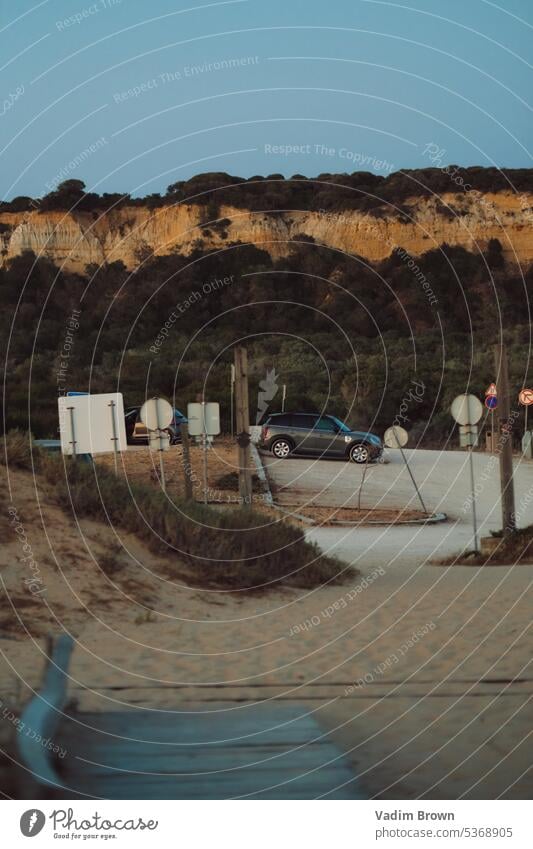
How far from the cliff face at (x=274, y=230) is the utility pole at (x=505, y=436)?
5565 centimetres

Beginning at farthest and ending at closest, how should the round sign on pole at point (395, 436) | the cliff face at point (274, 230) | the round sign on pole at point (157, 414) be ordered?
the cliff face at point (274, 230)
the round sign on pole at point (395, 436)
the round sign on pole at point (157, 414)

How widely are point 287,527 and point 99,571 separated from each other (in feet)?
12.4

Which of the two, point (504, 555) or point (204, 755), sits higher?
point (504, 555)

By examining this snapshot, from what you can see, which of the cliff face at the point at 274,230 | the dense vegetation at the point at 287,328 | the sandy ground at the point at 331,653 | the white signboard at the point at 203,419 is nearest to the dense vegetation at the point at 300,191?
the cliff face at the point at 274,230

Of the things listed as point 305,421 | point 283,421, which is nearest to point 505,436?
point 305,421

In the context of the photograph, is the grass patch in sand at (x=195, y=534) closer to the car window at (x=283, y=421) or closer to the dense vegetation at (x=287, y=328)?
the car window at (x=283, y=421)

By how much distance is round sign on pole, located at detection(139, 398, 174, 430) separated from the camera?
18.8 metres

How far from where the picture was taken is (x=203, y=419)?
21078 mm

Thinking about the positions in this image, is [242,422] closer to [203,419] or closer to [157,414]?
[203,419]

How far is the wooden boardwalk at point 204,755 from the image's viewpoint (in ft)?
28.1

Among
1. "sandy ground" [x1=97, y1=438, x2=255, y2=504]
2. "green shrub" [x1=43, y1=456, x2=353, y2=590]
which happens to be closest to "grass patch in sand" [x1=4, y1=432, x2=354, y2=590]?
"green shrub" [x1=43, y1=456, x2=353, y2=590]

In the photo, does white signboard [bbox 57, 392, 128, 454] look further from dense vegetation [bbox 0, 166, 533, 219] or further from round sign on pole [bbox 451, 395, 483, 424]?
dense vegetation [bbox 0, 166, 533, 219]

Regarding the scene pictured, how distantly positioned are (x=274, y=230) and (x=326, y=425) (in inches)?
1773

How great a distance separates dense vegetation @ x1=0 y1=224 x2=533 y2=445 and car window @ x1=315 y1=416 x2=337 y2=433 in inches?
339
